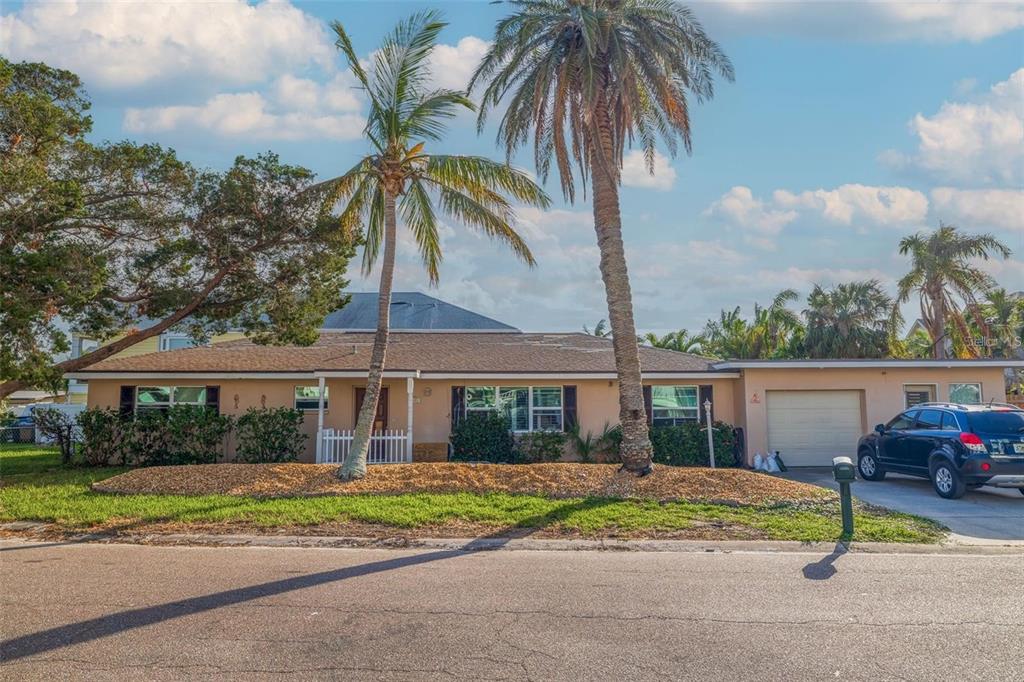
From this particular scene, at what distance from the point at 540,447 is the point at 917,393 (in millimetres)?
10655

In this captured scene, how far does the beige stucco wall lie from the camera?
1789 cm

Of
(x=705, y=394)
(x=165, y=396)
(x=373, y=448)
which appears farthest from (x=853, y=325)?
(x=165, y=396)

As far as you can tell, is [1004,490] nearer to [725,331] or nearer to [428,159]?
[428,159]

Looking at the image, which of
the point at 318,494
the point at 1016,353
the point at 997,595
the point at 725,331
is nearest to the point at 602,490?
the point at 318,494

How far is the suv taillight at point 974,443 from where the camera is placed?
1169cm

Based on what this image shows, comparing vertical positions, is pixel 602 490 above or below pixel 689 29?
below

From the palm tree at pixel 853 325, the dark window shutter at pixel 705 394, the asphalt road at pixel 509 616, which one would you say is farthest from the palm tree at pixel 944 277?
the asphalt road at pixel 509 616

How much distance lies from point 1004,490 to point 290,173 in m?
16.4

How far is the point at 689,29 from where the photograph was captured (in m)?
13.3

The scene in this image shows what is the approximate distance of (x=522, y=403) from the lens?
18312 mm

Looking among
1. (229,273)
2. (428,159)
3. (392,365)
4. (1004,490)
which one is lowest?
(1004,490)

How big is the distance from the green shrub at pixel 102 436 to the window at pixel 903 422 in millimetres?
18105

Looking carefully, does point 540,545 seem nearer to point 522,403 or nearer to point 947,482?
point 947,482

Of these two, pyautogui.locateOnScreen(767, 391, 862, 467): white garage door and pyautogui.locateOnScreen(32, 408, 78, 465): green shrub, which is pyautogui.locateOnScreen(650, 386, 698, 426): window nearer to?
pyautogui.locateOnScreen(767, 391, 862, 467): white garage door
